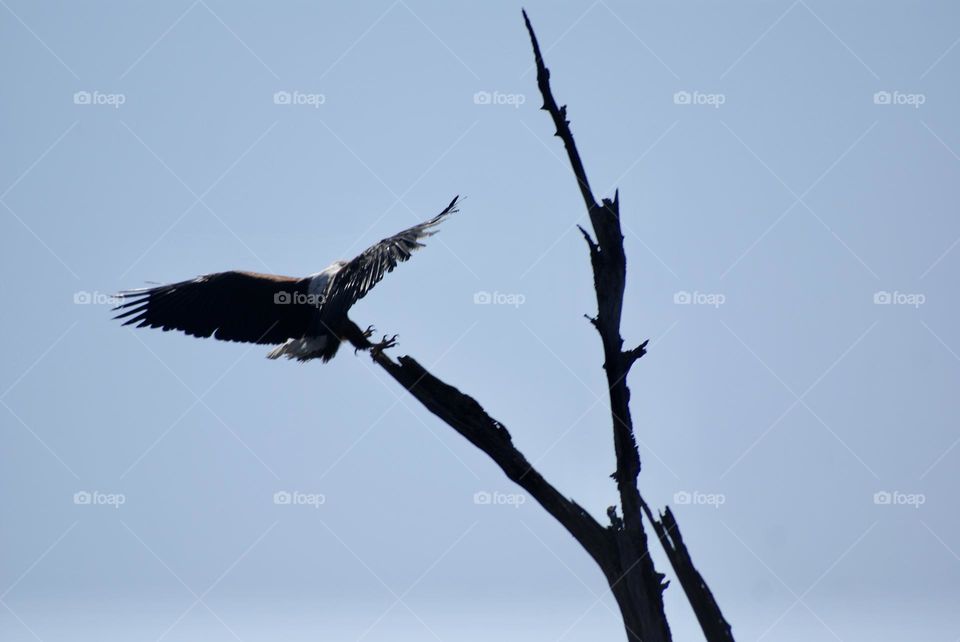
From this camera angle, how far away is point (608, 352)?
23.4ft

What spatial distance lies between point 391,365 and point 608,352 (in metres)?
1.69

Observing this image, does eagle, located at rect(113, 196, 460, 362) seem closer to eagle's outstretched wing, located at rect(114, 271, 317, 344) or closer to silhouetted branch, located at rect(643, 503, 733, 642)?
eagle's outstretched wing, located at rect(114, 271, 317, 344)

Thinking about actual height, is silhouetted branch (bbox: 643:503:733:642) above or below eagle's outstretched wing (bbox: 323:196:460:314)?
below

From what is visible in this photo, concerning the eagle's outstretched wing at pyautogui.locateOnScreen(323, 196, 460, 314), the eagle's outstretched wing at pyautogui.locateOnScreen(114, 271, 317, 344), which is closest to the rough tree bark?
the eagle's outstretched wing at pyautogui.locateOnScreen(323, 196, 460, 314)

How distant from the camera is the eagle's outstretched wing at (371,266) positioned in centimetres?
816

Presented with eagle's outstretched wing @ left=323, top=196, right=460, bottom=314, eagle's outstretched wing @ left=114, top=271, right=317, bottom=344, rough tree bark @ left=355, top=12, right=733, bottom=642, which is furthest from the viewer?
eagle's outstretched wing @ left=114, top=271, right=317, bottom=344

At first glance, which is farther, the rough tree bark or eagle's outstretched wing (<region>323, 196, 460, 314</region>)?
eagle's outstretched wing (<region>323, 196, 460, 314</region>)

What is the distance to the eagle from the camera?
8719 millimetres

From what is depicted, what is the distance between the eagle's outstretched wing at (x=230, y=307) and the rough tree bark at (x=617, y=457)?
2.26m

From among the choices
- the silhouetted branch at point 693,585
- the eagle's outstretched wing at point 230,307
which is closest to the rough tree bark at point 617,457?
the silhouetted branch at point 693,585

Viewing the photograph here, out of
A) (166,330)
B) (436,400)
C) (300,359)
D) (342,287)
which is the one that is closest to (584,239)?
(436,400)

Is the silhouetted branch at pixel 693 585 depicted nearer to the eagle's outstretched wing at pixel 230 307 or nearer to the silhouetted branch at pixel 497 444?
the silhouetted branch at pixel 497 444

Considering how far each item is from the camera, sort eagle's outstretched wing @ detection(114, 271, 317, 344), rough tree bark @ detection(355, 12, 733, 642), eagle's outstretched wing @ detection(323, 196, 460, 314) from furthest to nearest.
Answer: eagle's outstretched wing @ detection(114, 271, 317, 344) → eagle's outstretched wing @ detection(323, 196, 460, 314) → rough tree bark @ detection(355, 12, 733, 642)

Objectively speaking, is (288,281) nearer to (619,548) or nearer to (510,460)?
(510,460)
